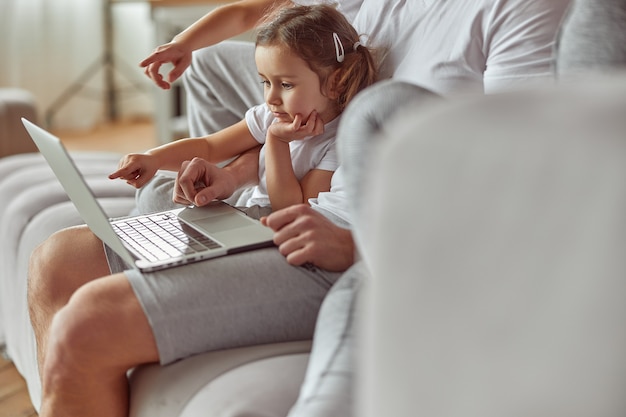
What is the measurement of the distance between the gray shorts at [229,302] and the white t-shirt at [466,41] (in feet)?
1.14

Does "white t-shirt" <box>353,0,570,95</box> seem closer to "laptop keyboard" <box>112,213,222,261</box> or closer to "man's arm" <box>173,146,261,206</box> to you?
"man's arm" <box>173,146,261,206</box>

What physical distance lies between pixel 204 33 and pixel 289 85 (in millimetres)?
298

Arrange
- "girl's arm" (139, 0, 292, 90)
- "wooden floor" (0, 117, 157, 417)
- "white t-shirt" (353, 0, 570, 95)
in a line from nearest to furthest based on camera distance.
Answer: "white t-shirt" (353, 0, 570, 95), "girl's arm" (139, 0, 292, 90), "wooden floor" (0, 117, 157, 417)

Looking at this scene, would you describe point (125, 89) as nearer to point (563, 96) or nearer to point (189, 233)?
point (189, 233)

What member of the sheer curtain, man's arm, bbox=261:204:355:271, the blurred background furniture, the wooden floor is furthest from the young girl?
the sheer curtain

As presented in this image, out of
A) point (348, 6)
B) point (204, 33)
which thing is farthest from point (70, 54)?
point (348, 6)

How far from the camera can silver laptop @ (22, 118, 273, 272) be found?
3.13ft

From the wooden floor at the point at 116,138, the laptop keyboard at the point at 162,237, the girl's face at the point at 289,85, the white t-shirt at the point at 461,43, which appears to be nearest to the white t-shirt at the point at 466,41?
the white t-shirt at the point at 461,43

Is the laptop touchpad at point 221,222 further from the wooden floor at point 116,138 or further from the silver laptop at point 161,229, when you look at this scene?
the wooden floor at point 116,138

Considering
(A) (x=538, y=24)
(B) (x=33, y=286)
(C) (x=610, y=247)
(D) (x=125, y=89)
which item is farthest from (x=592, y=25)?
(D) (x=125, y=89)

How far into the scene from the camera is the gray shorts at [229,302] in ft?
3.01

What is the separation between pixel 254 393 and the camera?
A: 0.85 meters

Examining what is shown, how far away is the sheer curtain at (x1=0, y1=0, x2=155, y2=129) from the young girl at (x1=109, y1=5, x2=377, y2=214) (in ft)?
9.86

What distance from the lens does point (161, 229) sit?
112 centimetres
